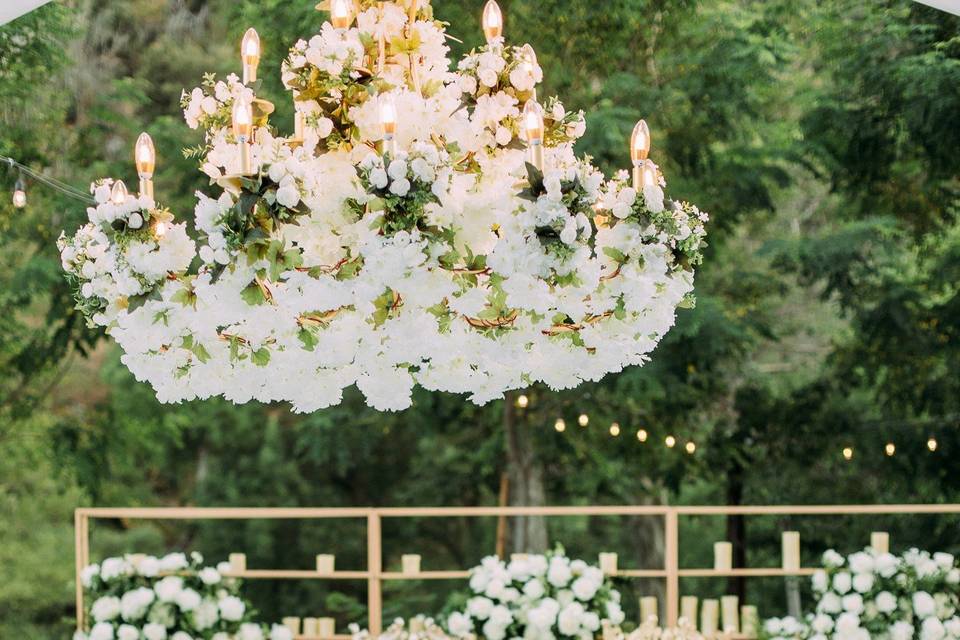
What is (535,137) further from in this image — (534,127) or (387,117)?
(387,117)

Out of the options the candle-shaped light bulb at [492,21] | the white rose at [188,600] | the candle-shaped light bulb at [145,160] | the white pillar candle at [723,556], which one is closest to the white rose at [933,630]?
the white pillar candle at [723,556]

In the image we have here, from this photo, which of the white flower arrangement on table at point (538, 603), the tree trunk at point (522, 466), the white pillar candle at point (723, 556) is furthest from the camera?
the tree trunk at point (522, 466)

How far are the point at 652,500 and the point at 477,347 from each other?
7562mm

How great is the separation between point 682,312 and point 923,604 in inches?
114

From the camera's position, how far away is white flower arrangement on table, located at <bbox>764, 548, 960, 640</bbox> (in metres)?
4.77

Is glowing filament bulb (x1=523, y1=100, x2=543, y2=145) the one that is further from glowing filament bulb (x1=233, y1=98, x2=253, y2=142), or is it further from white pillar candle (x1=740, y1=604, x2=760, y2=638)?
white pillar candle (x1=740, y1=604, x2=760, y2=638)

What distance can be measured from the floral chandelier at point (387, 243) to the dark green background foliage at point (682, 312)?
14.2ft

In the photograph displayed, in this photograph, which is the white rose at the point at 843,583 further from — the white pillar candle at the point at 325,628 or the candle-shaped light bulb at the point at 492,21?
the candle-shaped light bulb at the point at 492,21

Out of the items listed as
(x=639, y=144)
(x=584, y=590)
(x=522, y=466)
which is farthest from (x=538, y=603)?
(x=522, y=466)

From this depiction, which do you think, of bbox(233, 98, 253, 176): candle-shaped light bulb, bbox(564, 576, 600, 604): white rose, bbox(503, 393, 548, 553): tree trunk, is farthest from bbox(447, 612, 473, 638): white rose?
bbox(503, 393, 548, 553): tree trunk

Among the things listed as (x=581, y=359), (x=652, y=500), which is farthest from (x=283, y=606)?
(x=581, y=359)

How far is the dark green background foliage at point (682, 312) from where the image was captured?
7.65 metres

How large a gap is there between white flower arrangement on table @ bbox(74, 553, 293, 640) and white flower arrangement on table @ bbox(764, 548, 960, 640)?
211 centimetres

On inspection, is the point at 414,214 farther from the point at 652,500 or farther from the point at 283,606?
the point at 283,606
